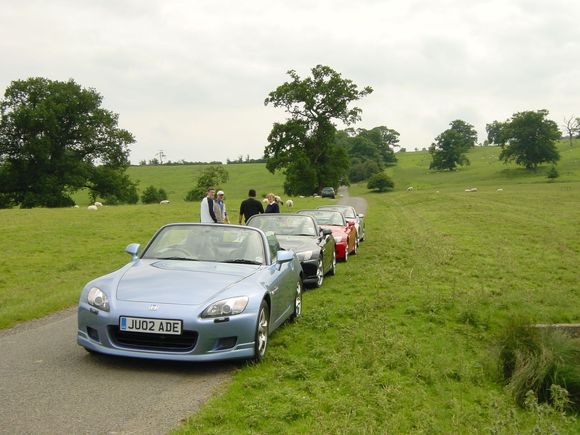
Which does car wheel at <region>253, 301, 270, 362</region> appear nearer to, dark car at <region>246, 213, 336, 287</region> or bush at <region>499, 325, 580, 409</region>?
bush at <region>499, 325, 580, 409</region>

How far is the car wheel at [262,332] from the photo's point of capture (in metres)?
6.04

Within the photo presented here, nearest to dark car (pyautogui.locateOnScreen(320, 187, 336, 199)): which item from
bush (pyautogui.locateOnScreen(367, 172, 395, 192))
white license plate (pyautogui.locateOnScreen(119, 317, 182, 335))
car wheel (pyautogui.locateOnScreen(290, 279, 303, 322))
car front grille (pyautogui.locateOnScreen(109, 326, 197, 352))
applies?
bush (pyautogui.locateOnScreen(367, 172, 395, 192))

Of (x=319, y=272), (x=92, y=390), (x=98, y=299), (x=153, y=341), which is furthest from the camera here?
(x=319, y=272)

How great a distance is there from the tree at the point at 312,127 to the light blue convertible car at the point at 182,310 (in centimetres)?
5712

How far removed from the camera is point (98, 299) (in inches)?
236

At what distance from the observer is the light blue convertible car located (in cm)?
568

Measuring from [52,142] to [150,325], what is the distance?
4848 centimetres

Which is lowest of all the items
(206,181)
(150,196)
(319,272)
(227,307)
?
(150,196)

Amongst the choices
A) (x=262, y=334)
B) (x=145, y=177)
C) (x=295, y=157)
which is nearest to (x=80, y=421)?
(x=262, y=334)

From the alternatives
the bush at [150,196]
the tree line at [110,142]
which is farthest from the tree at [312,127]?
the bush at [150,196]

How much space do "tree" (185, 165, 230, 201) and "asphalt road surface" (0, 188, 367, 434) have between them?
80475 millimetres

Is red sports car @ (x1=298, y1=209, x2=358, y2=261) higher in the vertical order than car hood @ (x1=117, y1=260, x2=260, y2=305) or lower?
lower

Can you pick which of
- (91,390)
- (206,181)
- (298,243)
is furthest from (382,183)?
(91,390)

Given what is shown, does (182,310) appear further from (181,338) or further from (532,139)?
(532,139)
